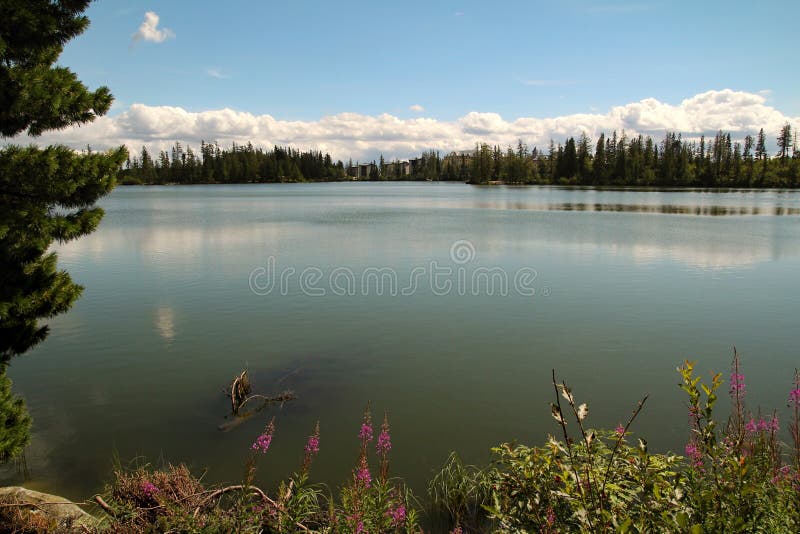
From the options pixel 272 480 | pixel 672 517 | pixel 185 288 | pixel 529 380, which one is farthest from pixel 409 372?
pixel 185 288

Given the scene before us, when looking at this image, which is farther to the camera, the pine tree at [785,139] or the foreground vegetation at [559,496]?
the pine tree at [785,139]

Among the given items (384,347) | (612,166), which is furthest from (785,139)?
(384,347)

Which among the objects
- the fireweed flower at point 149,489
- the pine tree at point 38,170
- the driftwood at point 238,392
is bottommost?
the driftwood at point 238,392

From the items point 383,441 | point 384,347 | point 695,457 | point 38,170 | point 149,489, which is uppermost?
point 38,170

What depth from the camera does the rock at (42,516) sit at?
4816 millimetres

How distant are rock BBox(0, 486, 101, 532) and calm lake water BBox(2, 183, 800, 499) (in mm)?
1330

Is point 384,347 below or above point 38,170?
below

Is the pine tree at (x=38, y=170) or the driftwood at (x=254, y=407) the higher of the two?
the pine tree at (x=38, y=170)

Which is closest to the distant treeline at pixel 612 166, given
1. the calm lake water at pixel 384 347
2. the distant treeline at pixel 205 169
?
the distant treeline at pixel 205 169

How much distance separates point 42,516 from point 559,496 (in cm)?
505

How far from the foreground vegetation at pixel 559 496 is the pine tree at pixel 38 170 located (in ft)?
8.90

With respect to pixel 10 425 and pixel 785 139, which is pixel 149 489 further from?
pixel 785 139

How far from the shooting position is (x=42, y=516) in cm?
506

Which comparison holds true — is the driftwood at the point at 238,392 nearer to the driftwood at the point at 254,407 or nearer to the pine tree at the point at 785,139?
the driftwood at the point at 254,407
